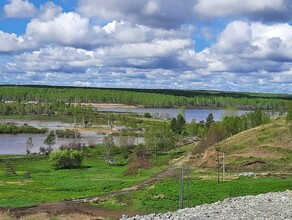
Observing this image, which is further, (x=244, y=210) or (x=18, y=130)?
(x=18, y=130)

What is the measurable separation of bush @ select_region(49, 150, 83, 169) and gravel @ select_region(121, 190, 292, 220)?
2528 inches

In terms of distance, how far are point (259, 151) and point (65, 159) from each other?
1727 inches

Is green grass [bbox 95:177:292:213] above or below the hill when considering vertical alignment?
below

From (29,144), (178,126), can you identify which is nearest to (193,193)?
(29,144)

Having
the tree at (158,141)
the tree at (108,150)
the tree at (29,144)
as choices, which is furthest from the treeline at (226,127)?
the tree at (29,144)

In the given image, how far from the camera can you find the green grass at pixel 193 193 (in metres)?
47.9

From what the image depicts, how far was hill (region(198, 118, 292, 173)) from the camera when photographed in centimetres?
7056

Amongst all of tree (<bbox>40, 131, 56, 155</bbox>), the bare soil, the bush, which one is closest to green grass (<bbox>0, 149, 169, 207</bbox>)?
the bush

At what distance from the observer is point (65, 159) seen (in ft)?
330

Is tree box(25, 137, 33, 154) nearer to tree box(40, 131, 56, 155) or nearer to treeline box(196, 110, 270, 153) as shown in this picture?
tree box(40, 131, 56, 155)

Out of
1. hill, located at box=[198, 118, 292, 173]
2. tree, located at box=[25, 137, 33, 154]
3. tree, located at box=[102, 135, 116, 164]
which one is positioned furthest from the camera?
tree, located at box=[25, 137, 33, 154]

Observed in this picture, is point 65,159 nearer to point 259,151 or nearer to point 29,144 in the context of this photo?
point 29,144

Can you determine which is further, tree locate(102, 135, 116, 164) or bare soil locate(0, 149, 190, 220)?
tree locate(102, 135, 116, 164)

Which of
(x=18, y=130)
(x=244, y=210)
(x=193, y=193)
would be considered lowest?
(x=18, y=130)
